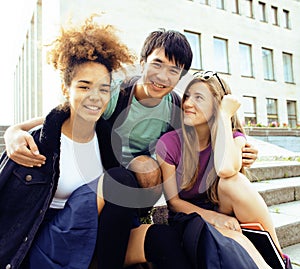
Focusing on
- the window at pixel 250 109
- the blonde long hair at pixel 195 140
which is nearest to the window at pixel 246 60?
the window at pixel 250 109

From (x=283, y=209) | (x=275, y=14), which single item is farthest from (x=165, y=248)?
(x=275, y=14)

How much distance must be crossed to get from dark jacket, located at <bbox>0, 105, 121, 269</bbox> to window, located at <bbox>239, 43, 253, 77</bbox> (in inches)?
446

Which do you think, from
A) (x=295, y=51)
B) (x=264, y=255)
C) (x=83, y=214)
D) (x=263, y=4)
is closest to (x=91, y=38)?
(x=83, y=214)

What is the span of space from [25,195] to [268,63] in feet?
42.8

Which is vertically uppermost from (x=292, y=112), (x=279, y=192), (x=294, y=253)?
(x=292, y=112)

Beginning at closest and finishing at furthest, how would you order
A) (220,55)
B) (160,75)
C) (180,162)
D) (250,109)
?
(180,162), (160,75), (220,55), (250,109)

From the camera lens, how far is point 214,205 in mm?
1401

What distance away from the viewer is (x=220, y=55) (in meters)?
11.0

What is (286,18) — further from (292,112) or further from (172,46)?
(172,46)

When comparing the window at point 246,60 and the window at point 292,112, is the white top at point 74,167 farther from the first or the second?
the window at point 292,112

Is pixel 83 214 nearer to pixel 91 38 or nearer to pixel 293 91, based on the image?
pixel 91 38

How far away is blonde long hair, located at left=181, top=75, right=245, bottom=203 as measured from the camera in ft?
4.56

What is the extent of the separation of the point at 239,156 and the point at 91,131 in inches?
26.5

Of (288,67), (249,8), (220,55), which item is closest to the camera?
(220,55)
